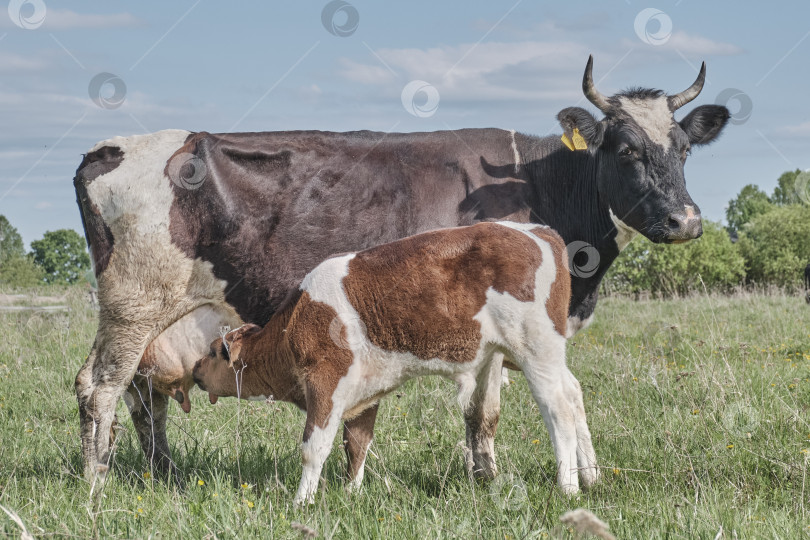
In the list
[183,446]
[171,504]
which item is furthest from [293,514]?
[183,446]

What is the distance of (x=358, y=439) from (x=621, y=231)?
9.55 ft

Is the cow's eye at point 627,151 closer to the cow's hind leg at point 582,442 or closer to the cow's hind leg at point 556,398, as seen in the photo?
the cow's hind leg at point 582,442

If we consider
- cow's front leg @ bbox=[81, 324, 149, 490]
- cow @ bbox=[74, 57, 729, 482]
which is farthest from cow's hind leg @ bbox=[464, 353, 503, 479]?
cow's front leg @ bbox=[81, 324, 149, 490]

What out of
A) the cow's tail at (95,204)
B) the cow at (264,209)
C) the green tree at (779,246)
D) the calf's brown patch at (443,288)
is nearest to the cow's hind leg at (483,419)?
the calf's brown patch at (443,288)

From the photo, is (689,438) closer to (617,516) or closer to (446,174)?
(617,516)

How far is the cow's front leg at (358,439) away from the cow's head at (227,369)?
641 millimetres

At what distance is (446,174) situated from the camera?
251 inches

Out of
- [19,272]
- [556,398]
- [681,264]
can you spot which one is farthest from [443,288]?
[19,272]

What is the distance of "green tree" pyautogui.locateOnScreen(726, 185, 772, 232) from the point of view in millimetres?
71000

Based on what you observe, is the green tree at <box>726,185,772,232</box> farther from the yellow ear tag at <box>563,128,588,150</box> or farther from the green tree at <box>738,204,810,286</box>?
the yellow ear tag at <box>563,128,588,150</box>

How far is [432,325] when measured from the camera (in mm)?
4637

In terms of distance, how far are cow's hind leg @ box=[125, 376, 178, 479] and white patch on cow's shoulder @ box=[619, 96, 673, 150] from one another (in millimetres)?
4327

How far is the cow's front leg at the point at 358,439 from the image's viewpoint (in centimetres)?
515

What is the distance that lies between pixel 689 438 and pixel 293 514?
2.80 metres
